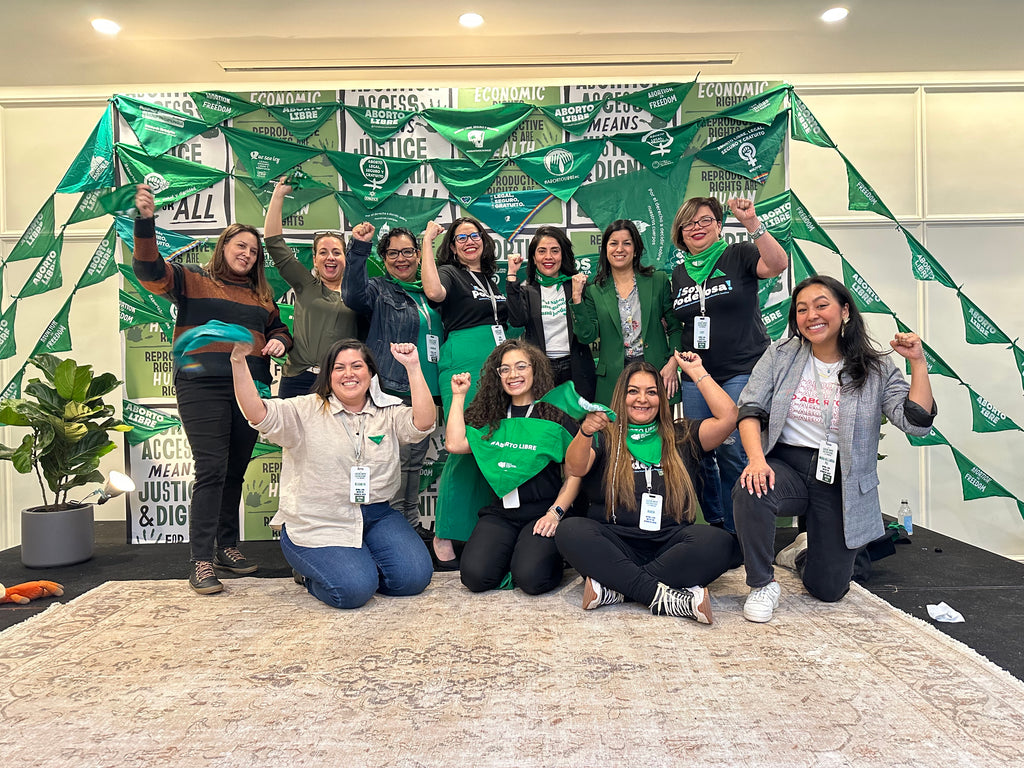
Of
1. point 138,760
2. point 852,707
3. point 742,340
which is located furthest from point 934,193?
point 138,760

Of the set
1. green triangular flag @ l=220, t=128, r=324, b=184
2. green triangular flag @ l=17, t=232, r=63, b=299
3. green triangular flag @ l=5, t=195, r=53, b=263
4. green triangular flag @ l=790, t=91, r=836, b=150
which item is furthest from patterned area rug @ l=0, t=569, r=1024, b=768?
green triangular flag @ l=790, t=91, r=836, b=150

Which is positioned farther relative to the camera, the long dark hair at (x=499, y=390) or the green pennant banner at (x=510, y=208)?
the green pennant banner at (x=510, y=208)

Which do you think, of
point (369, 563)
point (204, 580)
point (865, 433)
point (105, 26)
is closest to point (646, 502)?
point (865, 433)

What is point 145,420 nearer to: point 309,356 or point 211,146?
point 309,356

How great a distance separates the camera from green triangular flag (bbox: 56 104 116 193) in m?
3.91

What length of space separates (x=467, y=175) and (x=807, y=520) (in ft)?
8.69

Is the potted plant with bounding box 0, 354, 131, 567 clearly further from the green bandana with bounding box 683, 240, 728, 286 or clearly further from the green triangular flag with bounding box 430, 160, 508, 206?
the green bandana with bounding box 683, 240, 728, 286

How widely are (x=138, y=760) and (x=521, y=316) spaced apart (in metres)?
2.29

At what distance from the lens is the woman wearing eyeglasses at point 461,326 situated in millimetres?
3154

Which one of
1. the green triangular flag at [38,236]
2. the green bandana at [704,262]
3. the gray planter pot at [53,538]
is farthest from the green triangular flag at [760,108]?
the gray planter pot at [53,538]

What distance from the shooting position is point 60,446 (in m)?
3.57

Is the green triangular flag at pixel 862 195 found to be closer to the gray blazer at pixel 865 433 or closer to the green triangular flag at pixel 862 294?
the green triangular flag at pixel 862 294

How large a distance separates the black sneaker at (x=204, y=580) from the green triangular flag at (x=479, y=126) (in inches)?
103

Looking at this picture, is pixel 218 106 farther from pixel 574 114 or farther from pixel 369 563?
pixel 369 563
